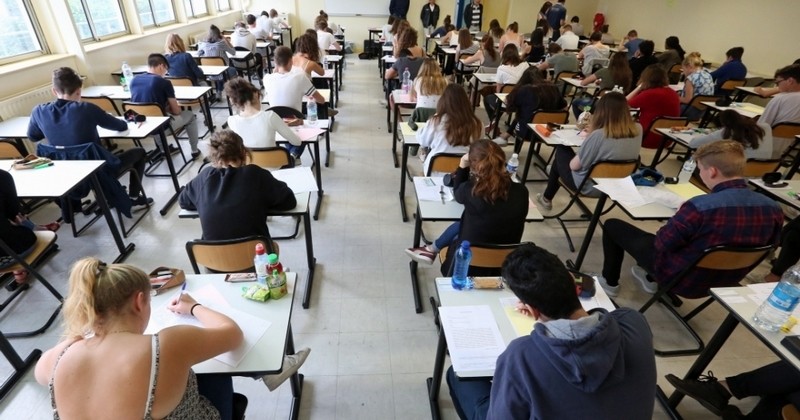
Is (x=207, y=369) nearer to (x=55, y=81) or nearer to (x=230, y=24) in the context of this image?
(x=55, y=81)

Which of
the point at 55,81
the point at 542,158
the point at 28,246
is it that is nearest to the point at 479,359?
the point at 28,246

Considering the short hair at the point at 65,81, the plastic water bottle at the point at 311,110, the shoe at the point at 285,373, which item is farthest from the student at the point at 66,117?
the shoe at the point at 285,373

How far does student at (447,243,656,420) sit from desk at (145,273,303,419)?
85cm

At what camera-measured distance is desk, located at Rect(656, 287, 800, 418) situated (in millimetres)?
1600

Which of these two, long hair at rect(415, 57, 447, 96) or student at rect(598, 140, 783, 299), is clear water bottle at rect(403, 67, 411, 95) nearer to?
long hair at rect(415, 57, 447, 96)

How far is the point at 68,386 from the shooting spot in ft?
3.50

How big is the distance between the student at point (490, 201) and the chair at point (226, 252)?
1.14 meters

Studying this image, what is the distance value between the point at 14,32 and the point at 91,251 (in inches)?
132

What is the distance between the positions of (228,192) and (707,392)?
9.37 feet

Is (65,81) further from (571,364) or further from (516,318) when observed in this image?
(571,364)

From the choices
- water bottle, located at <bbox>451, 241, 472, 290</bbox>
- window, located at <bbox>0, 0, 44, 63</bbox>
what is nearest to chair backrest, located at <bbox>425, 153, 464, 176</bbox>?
water bottle, located at <bbox>451, 241, 472, 290</bbox>

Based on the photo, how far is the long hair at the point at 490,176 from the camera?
2.10 m

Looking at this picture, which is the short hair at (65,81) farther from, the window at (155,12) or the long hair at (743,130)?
the long hair at (743,130)

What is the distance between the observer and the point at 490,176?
2.10 meters
